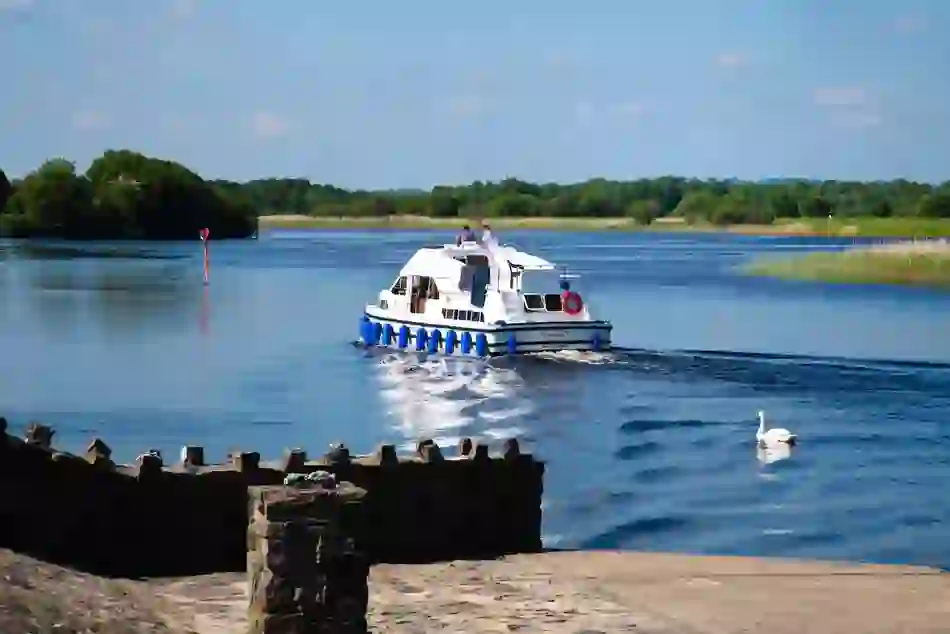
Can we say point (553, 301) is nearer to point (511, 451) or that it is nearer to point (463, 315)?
point (463, 315)

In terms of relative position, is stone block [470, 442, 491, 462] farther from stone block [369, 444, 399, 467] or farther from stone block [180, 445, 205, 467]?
stone block [180, 445, 205, 467]

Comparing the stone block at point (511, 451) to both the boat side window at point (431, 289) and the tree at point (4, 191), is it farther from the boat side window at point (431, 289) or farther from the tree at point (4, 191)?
the tree at point (4, 191)

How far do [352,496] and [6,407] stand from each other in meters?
31.9

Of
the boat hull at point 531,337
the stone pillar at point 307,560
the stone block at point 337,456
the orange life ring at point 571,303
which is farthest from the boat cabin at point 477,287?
the stone pillar at point 307,560

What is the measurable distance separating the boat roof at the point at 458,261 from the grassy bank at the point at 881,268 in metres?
52.3

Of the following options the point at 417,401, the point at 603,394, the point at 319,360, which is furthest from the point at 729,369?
the point at 319,360

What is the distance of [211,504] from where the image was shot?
50.7 feet

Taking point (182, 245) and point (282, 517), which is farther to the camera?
point (182, 245)

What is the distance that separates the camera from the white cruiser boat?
4888 cm

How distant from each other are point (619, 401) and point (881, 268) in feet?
227

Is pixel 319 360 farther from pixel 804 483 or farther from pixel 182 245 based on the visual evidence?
pixel 182 245

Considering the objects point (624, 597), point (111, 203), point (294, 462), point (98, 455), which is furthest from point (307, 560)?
point (111, 203)

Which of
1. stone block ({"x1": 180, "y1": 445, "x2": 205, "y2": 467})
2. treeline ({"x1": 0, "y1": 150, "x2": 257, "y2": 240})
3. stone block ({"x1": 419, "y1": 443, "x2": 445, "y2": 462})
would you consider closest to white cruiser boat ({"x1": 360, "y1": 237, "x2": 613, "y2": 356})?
stone block ({"x1": 419, "y1": 443, "x2": 445, "y2": 462})

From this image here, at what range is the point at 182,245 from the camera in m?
172
